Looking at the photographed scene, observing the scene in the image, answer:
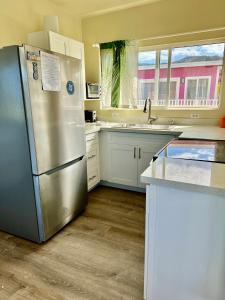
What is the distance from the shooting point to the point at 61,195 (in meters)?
2.02

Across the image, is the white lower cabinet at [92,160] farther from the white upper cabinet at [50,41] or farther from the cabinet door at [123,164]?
the white upper cabinet at [50,41]

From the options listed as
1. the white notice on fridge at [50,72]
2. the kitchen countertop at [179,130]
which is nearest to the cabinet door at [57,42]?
the white notice on fridge at [50,72]

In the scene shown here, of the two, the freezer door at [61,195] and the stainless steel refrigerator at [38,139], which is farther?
the freezer door at [61,195]

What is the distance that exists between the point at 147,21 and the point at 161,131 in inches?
64.4

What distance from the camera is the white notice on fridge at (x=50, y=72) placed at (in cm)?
166

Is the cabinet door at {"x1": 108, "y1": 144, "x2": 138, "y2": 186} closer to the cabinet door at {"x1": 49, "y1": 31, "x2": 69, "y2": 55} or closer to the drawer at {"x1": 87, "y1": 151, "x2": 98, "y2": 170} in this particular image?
the drawer at {"x1": 87, "y1": 151, "x2": 98, "y2": 170}

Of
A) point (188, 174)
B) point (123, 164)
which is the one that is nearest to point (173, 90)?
point (123, 164)

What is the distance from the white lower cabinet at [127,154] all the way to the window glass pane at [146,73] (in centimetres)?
87

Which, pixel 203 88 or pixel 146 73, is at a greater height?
pixel 146 73

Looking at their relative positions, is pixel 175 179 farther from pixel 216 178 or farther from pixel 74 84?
pixel 74 84

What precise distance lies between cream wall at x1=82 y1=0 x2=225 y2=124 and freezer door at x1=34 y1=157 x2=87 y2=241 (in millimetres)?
1497

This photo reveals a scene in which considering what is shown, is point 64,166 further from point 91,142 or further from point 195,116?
point 195,116

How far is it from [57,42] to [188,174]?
7.36 ft

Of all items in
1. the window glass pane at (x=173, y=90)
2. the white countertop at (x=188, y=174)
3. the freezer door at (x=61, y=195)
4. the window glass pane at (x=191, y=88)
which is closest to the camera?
the white countertop at (x=188, y=174)
